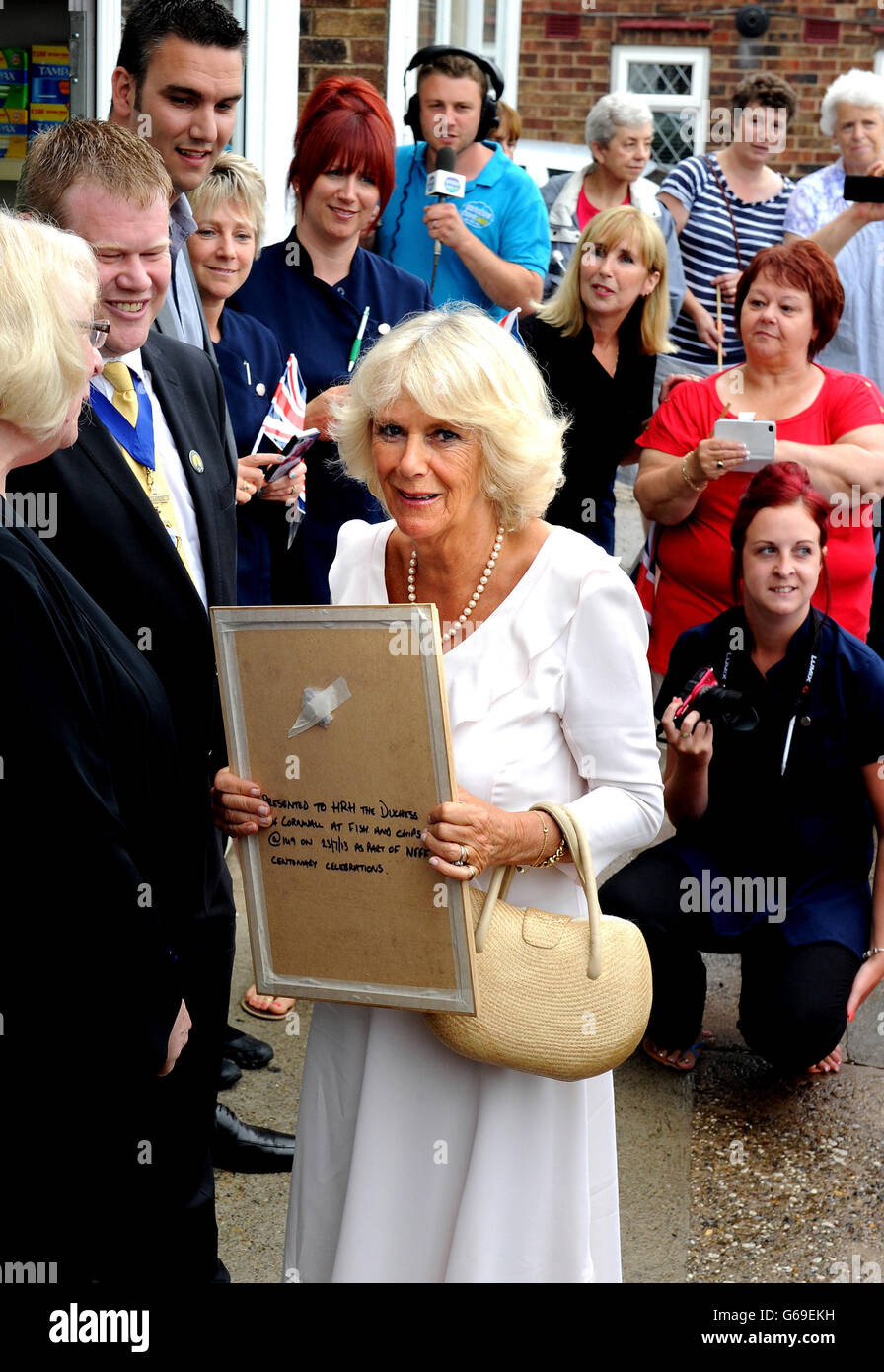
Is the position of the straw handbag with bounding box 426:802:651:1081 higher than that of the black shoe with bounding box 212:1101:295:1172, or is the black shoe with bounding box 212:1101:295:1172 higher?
the straw handbag with bounding box 426:802:651:1081

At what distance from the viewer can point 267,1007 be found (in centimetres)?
385

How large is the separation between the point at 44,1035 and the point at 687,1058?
87.7 inches

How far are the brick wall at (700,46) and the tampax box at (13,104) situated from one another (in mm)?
8848

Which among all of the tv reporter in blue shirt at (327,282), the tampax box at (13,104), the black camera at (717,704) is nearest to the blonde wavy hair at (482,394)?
the black camera at (717,704)

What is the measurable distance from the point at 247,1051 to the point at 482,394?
204 cm

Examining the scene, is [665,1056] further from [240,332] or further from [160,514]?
[240,332]

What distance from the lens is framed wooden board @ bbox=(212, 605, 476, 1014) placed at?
1.96 metres

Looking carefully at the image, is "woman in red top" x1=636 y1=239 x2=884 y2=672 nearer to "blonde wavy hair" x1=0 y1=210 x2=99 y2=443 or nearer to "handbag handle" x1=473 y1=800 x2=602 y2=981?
"handbag handle" x1=473 y1=800 x2=602 y2=981

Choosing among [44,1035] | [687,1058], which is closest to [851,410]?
[687,1058]

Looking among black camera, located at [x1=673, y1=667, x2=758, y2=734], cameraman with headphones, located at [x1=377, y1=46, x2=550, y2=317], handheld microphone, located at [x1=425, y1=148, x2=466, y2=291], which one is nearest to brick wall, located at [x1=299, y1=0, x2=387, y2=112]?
cameraman with headphones, located at [x1=377, y1=46, x2=550, y2=317]

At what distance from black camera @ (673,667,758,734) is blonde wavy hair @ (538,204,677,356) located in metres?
1.73

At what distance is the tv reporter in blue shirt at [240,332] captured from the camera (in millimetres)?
3717

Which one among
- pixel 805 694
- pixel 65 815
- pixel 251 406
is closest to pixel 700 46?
pixel 251 406

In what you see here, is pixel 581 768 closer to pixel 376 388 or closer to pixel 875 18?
pixel 376 388
